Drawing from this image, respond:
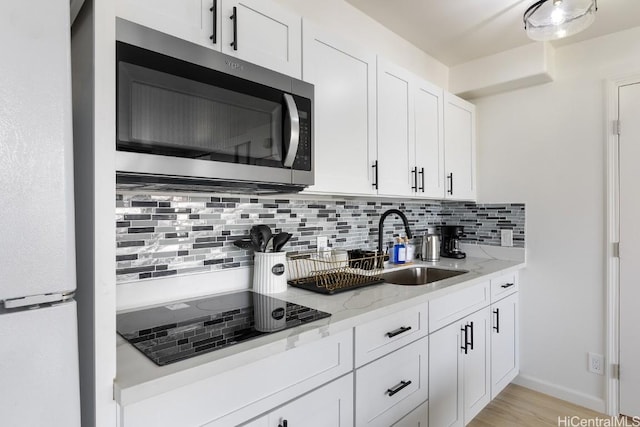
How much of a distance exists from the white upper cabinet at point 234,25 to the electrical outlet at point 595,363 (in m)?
2.51

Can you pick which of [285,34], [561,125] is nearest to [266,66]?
[285,34]

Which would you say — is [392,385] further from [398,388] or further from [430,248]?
[430,248]

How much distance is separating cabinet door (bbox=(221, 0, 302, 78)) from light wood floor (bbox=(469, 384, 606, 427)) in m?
2.26

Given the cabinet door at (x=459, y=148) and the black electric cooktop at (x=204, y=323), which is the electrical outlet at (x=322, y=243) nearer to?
the black electric cooktop at (x=204, y=323)

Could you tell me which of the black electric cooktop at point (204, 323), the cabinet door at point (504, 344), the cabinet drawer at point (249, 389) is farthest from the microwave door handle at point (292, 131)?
the cabinet door at point (504, 344)

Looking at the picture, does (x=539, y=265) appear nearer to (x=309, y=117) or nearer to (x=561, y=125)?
(x=561, y=125)

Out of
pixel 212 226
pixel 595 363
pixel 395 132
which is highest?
pixel 395 132

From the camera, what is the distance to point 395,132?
200cm

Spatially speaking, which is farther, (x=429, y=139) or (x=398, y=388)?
→ (x=429, y=139)

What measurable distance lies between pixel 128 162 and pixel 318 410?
0.92m

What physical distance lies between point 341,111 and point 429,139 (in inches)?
33.0

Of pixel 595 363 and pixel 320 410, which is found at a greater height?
pixel 320 410

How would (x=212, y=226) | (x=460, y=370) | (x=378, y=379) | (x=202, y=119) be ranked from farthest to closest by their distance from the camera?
(x=460, y=370) < (x=212, y=226) < (x=378, y=379) < (x=202, y=119)

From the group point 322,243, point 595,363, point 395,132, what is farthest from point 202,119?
point 595,363
